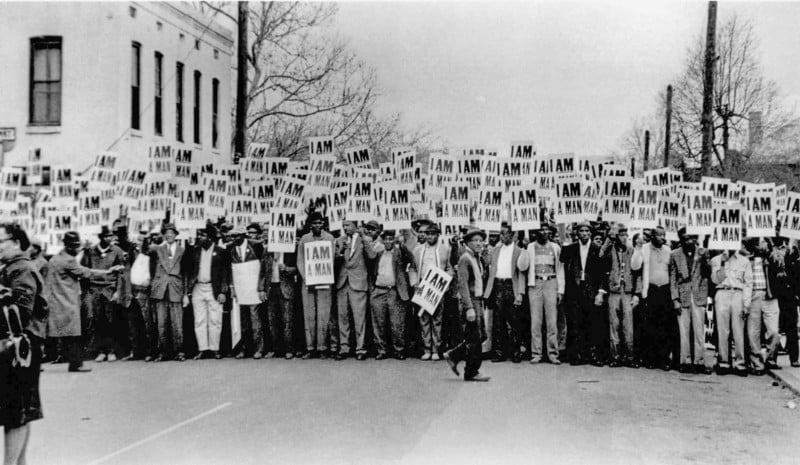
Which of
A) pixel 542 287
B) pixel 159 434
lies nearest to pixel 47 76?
pixel 542 287

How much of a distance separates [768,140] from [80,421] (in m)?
41.5

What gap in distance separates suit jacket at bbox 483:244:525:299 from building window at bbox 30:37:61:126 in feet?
44.2

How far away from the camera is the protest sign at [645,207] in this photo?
1476cm

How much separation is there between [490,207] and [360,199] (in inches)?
81.9

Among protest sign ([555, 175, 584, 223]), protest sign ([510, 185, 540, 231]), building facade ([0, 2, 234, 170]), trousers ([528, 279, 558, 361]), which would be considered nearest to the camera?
trousers ([528, 279, 558, 361])

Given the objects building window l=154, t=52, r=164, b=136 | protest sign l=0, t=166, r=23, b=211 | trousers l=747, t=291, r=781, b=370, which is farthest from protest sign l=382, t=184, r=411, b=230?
building window l=154, t=52, r=164, b=136

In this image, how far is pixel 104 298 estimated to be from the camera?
15.8 meters

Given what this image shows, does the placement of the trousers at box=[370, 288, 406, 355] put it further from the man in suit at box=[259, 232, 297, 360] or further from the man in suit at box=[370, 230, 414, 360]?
the man in suit at box=[259, 232, 297, 360]

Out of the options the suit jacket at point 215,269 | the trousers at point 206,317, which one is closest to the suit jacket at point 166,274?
the suit jacket at point 215,269

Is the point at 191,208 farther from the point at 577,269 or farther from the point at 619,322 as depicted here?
the point at 619,322

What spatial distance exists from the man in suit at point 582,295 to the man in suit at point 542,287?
195 millimetres

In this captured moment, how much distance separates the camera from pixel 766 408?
11.1 meters

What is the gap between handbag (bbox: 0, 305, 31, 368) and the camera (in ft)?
23.6

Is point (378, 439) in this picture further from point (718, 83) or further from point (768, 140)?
point (768, 140)
